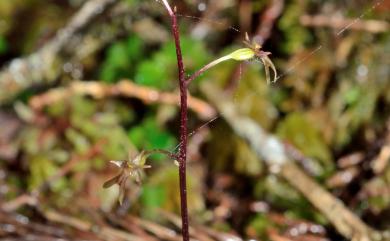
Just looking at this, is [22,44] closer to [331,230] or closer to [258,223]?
[258,223]

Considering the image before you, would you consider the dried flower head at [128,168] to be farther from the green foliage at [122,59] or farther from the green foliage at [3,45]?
the green foliage at [3,45]

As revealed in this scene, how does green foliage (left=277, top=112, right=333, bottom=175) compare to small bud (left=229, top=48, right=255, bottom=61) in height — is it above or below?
above

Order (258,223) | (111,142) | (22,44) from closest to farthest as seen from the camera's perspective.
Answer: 1. (258,223)
2. (111,142)
3. (22,44)

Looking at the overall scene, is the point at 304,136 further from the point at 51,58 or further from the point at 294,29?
the point at 51,58

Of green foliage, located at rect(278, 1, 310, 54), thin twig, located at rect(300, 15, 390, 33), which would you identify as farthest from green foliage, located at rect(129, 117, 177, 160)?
thin twig, located at rect(300, 15, 390, 33)

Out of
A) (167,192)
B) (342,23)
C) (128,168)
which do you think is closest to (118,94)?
(167,192)

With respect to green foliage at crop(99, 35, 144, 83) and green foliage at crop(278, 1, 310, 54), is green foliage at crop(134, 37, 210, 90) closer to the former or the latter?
green foliage at crop(99, 35, 144, 83)

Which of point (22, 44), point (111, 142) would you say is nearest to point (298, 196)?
point (111, 142)

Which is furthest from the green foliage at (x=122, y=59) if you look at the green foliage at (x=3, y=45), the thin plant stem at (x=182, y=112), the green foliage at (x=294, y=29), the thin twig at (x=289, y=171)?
the thin plant stem at (x=182, y=112)
